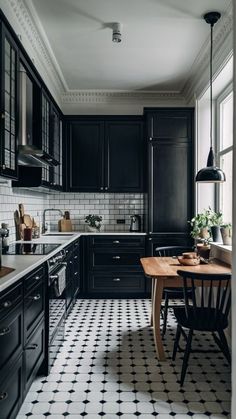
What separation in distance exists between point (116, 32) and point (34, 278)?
2.55 meters

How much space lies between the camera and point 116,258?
4801 millimetres

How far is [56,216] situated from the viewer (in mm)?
5414

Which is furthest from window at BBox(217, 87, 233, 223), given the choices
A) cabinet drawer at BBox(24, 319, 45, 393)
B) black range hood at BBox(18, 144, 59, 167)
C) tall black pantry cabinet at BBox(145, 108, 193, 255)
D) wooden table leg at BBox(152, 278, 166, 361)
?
cabinet drawer at BBox(24, 319, 45, 393)

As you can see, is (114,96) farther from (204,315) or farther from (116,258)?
(204,315)

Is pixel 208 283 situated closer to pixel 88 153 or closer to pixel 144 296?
pixel 144 296

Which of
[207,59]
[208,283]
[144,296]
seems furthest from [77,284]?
[207,59]

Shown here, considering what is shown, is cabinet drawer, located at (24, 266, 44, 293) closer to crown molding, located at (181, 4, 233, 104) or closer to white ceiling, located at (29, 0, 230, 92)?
white ceiling, located at (29, 0, 230, 92)

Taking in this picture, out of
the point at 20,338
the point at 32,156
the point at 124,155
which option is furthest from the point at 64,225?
the point at 20,338

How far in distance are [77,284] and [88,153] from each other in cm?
190

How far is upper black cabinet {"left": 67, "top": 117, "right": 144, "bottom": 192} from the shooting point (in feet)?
16.6

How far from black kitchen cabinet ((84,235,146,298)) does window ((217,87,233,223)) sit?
1216mm

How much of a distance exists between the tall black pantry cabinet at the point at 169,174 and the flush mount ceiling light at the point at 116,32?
54.1 inches

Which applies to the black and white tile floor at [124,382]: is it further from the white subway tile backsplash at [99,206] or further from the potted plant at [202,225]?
the white subway tile backsplash at [99,206]

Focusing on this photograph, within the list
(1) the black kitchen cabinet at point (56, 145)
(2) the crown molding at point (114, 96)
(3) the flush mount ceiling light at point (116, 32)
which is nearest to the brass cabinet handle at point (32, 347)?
(1) the black kitchen cabinet at point (56, 145)
